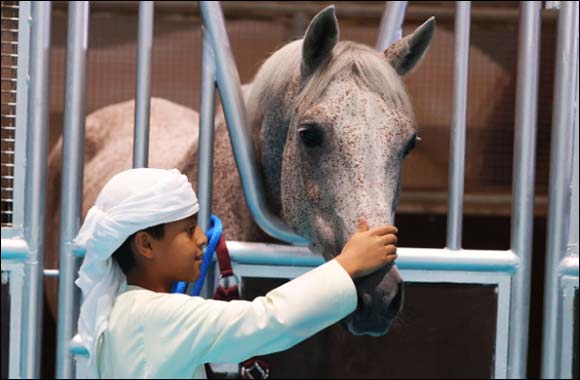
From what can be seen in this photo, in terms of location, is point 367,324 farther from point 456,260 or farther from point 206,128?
point 206,128

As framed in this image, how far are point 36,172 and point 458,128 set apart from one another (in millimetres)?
844

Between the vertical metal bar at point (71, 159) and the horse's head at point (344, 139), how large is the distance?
42 centimetres

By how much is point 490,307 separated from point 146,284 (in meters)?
0.93

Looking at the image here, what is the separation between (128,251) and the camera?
1233mm

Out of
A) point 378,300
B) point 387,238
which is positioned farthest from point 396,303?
point 387,238

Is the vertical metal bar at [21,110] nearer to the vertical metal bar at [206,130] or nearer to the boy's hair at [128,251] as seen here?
the vertical metal bar at [206,130]

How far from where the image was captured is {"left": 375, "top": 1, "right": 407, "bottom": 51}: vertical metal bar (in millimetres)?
1822

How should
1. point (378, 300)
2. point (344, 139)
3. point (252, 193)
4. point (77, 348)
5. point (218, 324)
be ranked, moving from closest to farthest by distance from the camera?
point (218, 324) < point (378, 300) < point (344, 139) < point (77, 348) < point (252, 193)

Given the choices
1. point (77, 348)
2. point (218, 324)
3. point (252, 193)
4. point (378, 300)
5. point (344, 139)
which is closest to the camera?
point (218, 324)

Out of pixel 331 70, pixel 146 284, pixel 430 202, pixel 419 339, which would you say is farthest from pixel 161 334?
pixel 430 202

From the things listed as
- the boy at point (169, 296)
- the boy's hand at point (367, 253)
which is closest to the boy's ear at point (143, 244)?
the boy at point (169, 296)

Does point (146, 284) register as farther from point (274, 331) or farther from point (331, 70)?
point (331, 70)

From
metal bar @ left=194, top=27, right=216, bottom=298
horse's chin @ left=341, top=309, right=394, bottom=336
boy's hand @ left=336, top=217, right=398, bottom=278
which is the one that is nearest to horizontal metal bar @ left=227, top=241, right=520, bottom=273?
metal bar @ left=194, top=27, right=216, bottom=298

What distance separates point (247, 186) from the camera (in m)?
1.84
